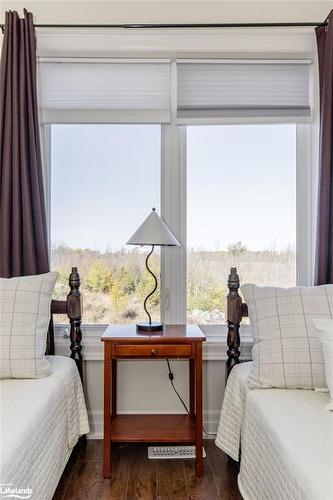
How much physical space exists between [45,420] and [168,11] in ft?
7.60

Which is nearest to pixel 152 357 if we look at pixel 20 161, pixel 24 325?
pixel 24 325

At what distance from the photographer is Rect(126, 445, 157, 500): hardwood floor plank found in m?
1.77

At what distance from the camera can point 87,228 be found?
245cm

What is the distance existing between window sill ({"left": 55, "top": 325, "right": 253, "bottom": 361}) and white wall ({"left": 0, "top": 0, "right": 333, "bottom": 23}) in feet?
6.18

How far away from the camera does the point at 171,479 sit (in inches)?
74.2

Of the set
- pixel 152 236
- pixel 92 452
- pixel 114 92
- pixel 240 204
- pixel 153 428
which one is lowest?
pixel 92 452

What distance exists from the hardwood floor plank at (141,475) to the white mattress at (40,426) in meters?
0.32

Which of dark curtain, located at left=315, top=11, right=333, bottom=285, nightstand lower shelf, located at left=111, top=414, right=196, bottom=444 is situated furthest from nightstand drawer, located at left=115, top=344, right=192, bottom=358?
dark curtain, located at left=315, top=11, right=333, bottom=285

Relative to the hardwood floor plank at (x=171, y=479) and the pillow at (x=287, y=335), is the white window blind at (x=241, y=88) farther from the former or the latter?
the hardwood floor plank at (x=171, y=479)

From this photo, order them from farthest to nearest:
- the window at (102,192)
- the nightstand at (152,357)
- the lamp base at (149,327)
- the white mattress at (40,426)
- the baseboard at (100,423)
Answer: the window at (102,192) → the baseboard at (100,423) → the lamp base at (149,327) → the nightstand at (152,357) → the white mattress at (40,426)

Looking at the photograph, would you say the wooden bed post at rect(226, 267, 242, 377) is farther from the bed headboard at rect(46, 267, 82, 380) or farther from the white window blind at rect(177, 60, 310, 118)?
the white window blind at rect(177, 60, 310, 118)

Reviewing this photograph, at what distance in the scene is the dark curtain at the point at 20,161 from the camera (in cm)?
216

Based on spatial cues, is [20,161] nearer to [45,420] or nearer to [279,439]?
[45,420]

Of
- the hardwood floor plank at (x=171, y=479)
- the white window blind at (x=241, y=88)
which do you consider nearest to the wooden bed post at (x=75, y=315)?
the hardwood floor plank at (x=171, y=479)
